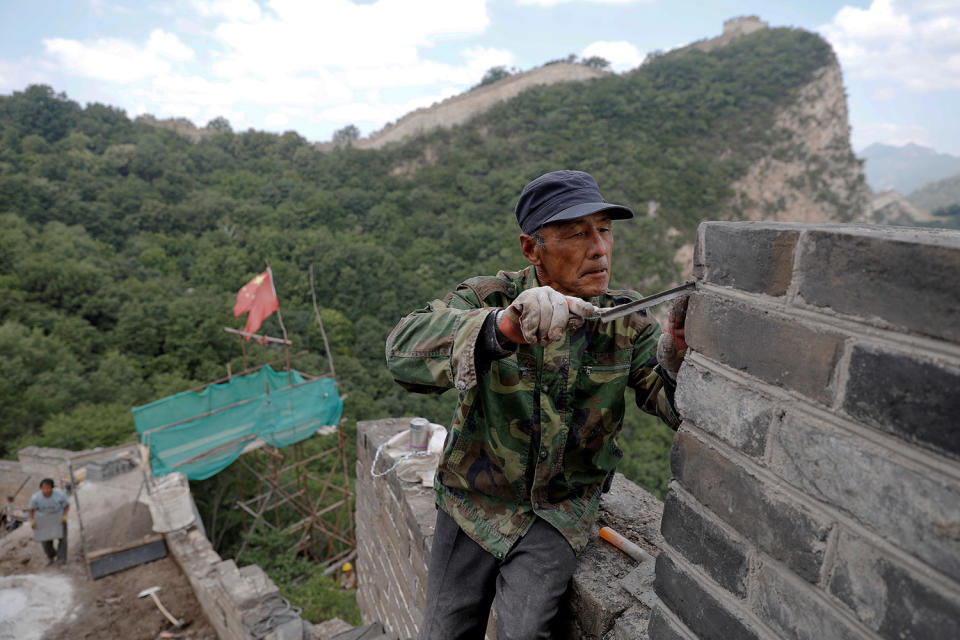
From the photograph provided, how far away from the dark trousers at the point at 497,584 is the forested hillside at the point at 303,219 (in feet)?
48.1

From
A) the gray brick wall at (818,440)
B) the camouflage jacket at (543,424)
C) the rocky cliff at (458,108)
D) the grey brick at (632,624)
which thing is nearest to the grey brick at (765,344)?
the gray brick wall at (818,440)

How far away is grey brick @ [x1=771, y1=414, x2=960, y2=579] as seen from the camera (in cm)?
68

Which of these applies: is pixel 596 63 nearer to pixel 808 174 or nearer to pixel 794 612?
pixel 808 174

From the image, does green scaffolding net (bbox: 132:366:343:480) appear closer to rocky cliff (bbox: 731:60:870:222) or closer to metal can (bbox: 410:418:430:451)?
metal can (bbox: 410:418:430:451)

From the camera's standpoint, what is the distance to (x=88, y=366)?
58.2ft

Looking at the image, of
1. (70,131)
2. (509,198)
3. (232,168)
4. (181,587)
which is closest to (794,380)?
(181,587)

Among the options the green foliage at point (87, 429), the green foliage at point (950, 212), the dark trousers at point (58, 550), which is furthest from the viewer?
the green foliage at point (950, 212)

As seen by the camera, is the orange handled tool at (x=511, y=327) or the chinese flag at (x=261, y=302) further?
the chinese flag at (x=261, y=302)

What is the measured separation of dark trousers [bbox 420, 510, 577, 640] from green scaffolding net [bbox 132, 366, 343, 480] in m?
7.28

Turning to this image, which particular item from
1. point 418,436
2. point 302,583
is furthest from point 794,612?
point 302,583

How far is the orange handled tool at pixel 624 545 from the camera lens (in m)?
1.93

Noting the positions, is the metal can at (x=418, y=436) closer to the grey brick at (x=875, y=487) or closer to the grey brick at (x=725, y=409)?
the grey brick at (x=725, y=409)

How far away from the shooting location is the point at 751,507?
0.97m

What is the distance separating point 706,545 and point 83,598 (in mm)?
8101
